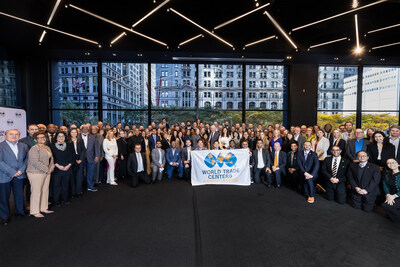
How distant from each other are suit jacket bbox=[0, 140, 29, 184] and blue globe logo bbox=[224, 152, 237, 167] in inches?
176

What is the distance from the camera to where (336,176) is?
14.7ft

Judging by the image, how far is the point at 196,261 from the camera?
244cm

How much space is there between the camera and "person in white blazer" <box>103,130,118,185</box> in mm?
5618

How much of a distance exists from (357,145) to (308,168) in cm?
140

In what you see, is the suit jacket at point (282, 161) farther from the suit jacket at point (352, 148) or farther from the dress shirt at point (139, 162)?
the dress shirt at point (139, 162)

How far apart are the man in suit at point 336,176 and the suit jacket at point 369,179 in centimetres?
22

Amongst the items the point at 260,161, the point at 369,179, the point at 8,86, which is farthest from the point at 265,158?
the point at 8,86

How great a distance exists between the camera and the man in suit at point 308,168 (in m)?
4.65

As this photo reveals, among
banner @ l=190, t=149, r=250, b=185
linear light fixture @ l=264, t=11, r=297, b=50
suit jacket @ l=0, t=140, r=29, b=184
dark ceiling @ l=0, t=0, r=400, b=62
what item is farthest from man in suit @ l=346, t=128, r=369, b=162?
suit jacket @ l=0, t=140, r=29, b=184

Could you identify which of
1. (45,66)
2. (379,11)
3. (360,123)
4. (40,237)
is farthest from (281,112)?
(45,66)

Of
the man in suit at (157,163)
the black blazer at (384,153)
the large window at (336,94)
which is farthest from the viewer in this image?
the large window at (336,94)

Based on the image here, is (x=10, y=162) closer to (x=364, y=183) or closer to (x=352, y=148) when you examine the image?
(x=364, y=183)

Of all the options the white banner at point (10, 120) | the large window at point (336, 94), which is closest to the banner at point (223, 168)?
the white banner at point (10, 120)

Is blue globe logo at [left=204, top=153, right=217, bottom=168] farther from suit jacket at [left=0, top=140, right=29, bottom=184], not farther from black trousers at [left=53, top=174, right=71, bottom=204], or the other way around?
suit jacket at [left=0, top=140, right=29, bottom=184]
